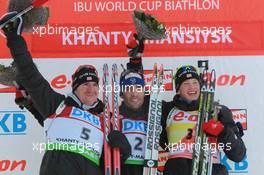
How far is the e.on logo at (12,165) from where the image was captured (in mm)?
3457

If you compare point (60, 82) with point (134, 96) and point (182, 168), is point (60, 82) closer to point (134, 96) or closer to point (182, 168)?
point (134, 96)

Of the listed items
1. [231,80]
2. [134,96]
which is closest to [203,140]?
[134,96]

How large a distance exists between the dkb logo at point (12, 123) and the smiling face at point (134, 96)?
0.94 m

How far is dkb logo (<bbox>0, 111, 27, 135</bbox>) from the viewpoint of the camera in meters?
3.47

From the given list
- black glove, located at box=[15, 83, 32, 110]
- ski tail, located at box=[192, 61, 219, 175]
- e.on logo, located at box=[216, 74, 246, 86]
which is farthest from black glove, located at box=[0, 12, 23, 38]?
e.on logo, located at box=[216, 74, 246, 86]

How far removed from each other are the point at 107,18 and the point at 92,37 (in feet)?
0.63

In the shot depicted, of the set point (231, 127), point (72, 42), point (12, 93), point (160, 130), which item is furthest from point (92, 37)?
point (231, 127)

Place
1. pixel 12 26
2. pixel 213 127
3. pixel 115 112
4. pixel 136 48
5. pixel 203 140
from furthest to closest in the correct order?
pixel 136 48 → pixel 115 112 → pixel 203 140 → pixel 213 127 → pixel 12 26

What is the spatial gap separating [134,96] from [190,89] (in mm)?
385

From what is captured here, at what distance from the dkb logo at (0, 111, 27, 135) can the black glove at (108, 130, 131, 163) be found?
93 cm

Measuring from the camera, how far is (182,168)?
2920mm

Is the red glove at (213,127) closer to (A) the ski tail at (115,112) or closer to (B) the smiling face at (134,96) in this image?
(B) the smiling face at (134,96)

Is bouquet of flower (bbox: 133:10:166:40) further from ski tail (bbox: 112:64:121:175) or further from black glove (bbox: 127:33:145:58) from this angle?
ski tail (bbox: 112:64:121:175)

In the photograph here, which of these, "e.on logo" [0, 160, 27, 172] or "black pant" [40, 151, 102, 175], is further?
"e.on logo" [0, 160, 27, 172]
